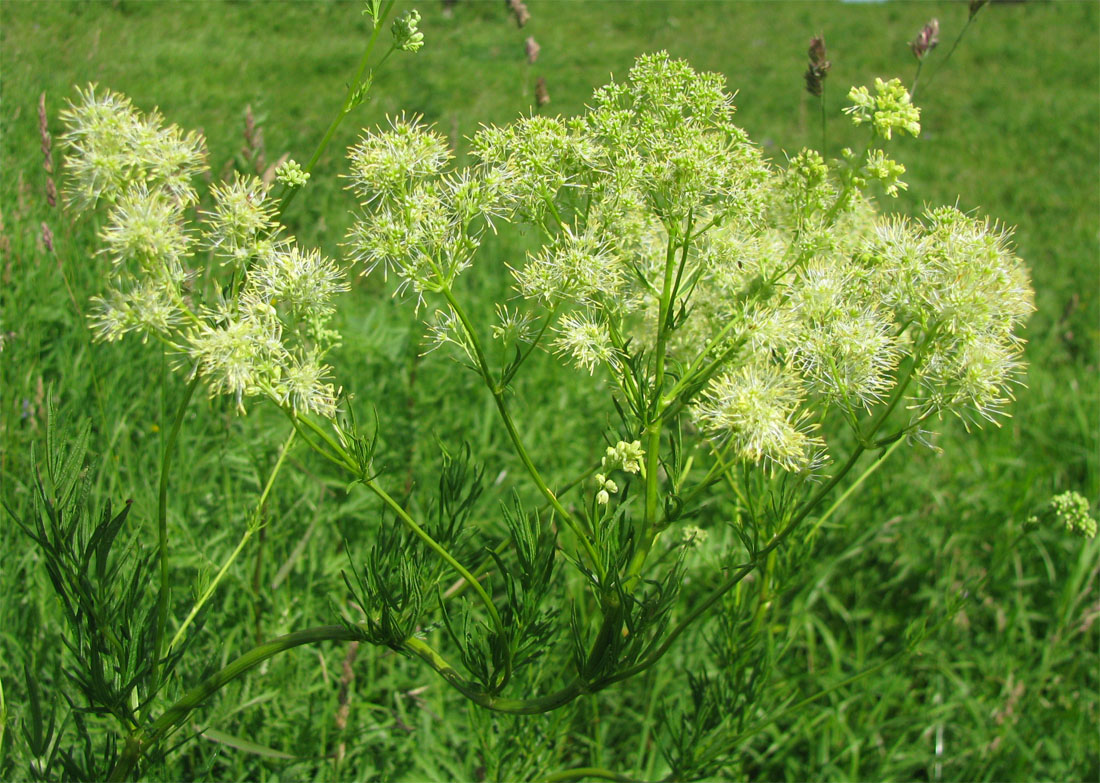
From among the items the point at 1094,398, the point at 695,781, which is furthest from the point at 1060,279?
the point at 695,781

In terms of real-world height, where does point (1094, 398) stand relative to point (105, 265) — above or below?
above

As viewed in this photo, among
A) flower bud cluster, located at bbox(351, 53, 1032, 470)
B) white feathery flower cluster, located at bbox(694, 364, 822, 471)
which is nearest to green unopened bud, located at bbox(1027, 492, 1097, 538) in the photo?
flower bud cluster, located at bbox(351, 53, 1032, 470)

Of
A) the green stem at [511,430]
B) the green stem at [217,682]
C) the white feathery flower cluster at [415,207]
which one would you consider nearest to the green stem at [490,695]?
the green stem at [217,682]

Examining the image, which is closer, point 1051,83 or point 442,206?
point 442,206

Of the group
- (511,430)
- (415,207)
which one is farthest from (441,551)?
(415,207)

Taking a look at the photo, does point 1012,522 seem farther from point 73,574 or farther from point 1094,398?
point 73,574

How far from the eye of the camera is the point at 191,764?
223 cm

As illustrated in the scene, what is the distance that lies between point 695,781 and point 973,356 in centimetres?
Result: 132

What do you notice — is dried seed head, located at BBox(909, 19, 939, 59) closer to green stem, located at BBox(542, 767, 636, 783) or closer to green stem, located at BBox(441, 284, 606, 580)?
green stem, located at BBox(441, 284, 606, 580)

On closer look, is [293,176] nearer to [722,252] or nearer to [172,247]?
[172,247]

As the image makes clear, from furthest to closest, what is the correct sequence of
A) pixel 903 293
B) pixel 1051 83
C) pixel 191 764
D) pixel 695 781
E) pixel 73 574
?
pixel 1051 83 → pixel 191 764 → pixel 695 781 → pixel 903 293 → pixel 73 574

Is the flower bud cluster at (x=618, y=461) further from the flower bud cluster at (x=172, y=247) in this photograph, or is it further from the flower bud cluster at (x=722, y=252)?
the flower bud cluster at (x=172, y=247)

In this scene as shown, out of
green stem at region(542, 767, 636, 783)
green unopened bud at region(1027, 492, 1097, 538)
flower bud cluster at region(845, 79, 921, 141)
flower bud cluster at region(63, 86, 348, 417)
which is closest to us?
flower bud cluster at region(63, 86, 348, 417)

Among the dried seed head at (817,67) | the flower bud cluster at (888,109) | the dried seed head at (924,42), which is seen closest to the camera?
the flower bud cluster at (888,109)
